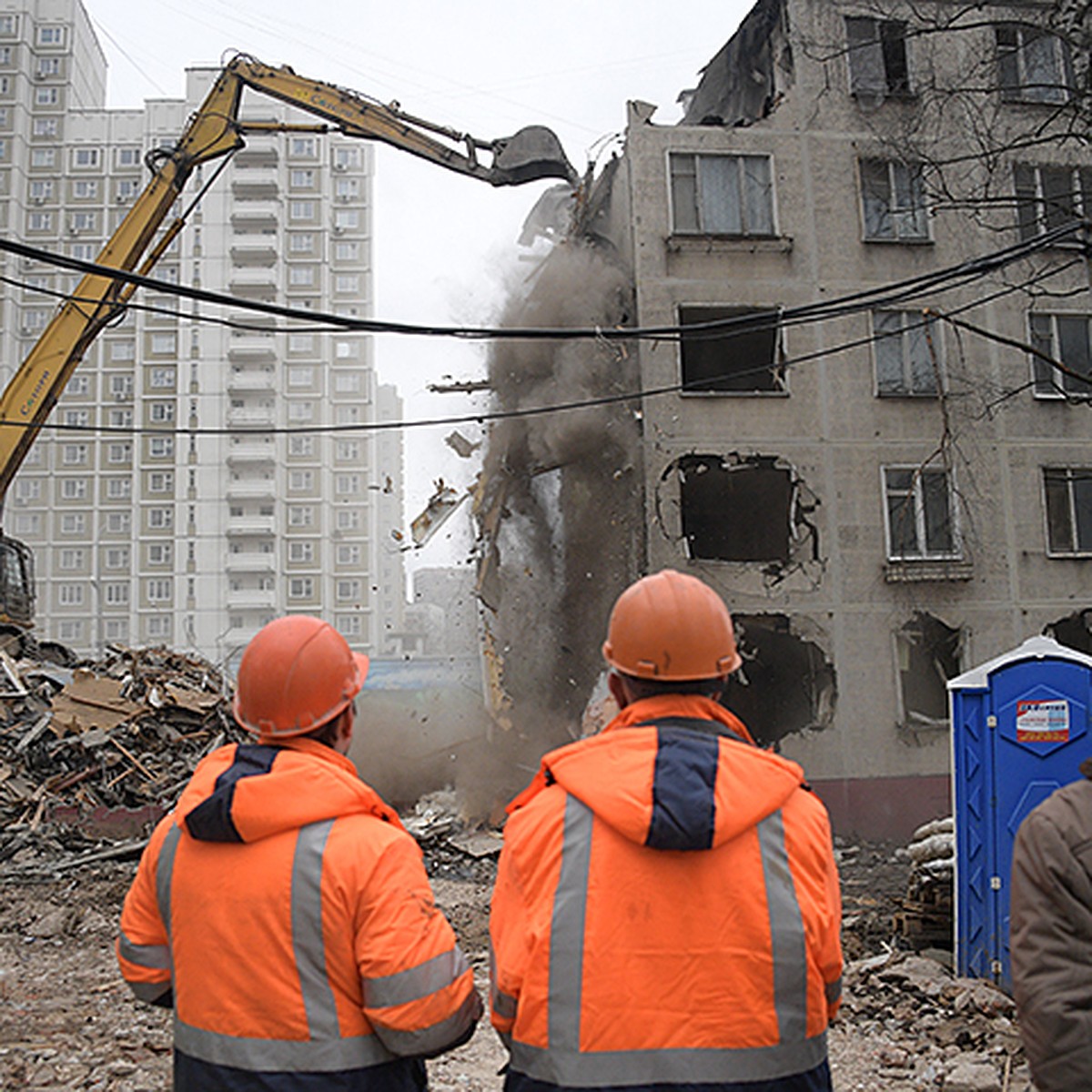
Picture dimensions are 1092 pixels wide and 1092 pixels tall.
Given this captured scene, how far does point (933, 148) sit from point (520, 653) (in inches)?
430

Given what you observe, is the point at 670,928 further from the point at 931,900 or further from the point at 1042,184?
the point at 1042,184

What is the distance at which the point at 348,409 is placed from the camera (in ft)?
222

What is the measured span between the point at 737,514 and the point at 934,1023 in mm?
12686

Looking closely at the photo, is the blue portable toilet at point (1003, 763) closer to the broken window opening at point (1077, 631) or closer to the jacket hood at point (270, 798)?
the jacket hood at point (270, 798)

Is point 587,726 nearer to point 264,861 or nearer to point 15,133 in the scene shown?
point 264,861

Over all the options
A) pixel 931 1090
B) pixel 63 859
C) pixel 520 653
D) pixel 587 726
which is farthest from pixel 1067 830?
pixel 520 653

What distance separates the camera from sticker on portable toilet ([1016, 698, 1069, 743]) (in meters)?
6.59

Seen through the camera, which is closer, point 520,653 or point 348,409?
point 520,653

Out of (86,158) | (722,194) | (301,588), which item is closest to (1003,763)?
(722,194)

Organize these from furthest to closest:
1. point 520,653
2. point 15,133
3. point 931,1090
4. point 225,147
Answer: point 15,133 → point 520,653 → point 225,147 → point 931,1090

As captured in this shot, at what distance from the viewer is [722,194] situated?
17125mm

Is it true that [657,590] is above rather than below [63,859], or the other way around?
above

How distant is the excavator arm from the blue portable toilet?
951cm

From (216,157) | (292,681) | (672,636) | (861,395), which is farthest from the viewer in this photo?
(861,395)
